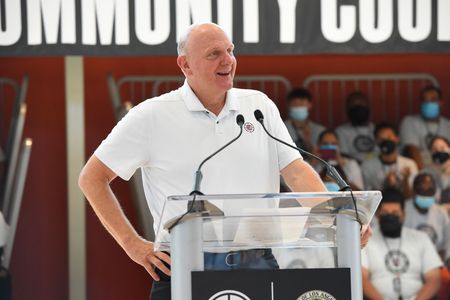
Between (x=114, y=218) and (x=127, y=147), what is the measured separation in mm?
268

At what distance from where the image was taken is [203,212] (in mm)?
3268

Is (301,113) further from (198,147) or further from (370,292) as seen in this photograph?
(198,147)

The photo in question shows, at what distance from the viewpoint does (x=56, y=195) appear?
885 cm

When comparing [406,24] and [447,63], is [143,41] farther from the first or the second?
[447,63]

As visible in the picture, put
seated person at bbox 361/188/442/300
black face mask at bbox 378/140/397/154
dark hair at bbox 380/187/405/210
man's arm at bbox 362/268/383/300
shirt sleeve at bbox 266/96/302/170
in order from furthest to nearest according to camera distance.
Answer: black face mask at bbox 378/140/397/154, dark hair at bbox 380/187/405/210, seated person at bbox 361/188/442/300, man's arm at bbox 362/268/383/300, shirt sleeve at bbox 266/96/302/170

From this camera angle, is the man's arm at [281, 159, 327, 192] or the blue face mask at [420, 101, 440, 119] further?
the blue face mask at [420, 101, 440, 119]

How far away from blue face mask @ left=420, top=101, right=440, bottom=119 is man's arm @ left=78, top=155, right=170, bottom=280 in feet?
16.2

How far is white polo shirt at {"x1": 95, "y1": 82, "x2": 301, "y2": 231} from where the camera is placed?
4.04 metres

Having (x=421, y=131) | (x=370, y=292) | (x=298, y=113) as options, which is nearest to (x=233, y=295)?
(x=370, y=292)

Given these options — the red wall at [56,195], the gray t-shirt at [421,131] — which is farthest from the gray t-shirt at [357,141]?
the red wall at [56,195]

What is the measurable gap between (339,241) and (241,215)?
292 millimetres

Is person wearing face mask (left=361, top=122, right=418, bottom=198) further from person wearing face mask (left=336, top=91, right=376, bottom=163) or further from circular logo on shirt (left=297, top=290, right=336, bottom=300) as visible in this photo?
circular logo on shirt (left=297, top=290, right=336, bottom=300)

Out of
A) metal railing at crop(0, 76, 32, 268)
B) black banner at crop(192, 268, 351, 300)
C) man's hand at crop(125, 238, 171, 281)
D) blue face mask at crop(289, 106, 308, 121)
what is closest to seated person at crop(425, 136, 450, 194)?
blue face mask at crop(289, 106, 308, 121)

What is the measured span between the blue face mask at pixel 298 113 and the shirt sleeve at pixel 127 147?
4.33m
